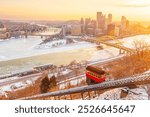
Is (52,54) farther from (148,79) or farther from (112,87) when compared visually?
(148,79)

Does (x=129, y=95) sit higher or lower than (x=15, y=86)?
lower

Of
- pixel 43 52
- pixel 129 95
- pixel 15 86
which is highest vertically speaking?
pixel 43 52

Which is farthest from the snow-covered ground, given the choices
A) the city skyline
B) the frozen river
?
the city skyline

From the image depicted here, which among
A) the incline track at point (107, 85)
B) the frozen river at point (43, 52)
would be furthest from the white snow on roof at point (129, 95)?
the frozen river at point (43, 52)

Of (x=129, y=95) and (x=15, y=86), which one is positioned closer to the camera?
(x=15, y=86)

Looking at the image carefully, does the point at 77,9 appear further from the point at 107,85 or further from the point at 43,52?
the point at 107,85

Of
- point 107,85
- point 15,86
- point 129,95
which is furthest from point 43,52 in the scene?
point 129,95
